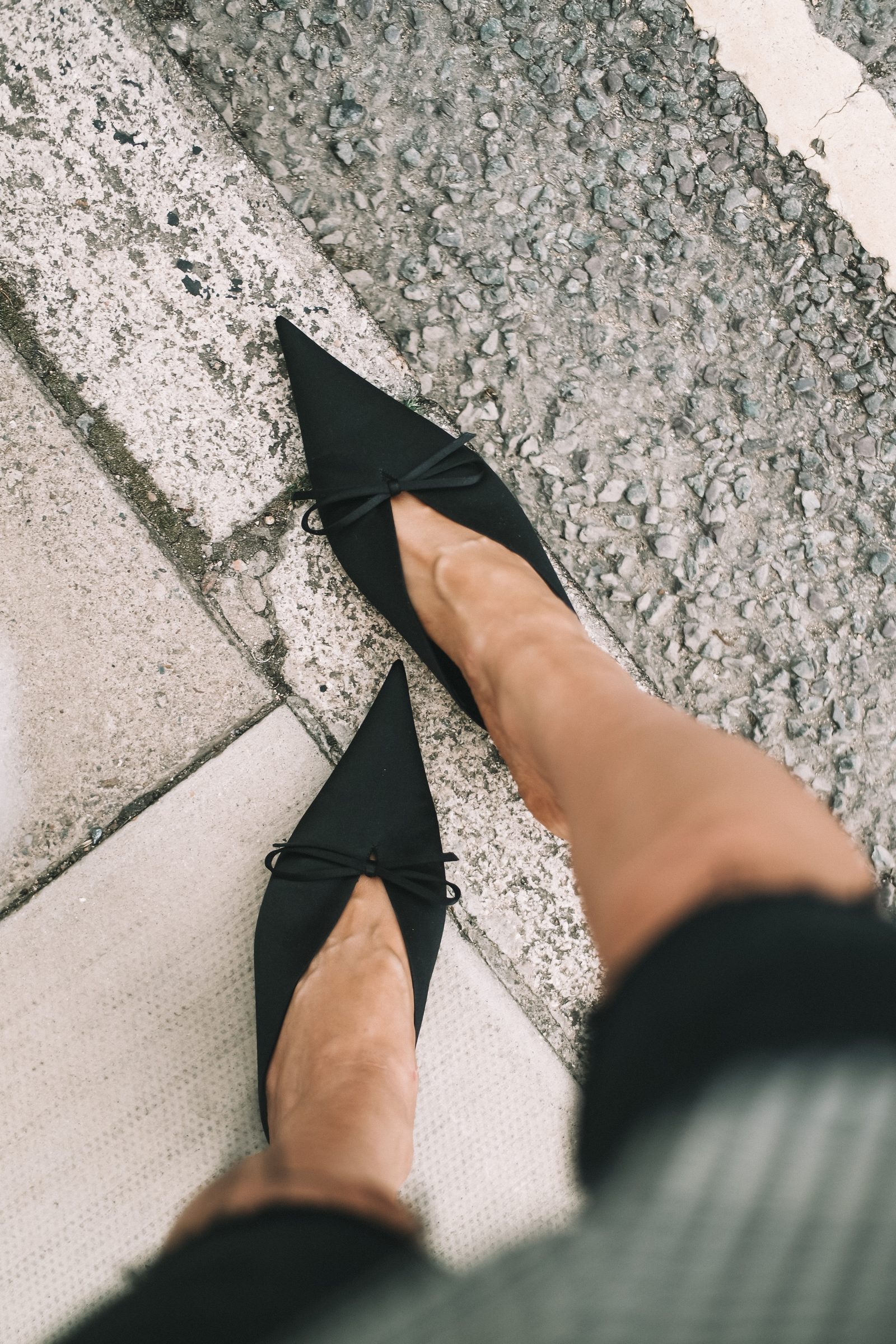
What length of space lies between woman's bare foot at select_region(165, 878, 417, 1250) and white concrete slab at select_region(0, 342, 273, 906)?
17.0 inches

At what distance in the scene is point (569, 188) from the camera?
1.50 metres

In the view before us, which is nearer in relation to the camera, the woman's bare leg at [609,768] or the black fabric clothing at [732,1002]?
the black fabric clothing at [732,1002]

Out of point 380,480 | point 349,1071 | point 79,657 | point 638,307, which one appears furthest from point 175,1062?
point 638,307

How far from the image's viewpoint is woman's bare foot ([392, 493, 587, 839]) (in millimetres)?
1264

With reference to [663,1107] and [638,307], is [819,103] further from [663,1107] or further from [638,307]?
[663,1107]

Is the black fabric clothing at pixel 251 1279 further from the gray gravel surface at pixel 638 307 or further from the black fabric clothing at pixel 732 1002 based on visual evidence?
the gray gravel surface at pixel 638 307

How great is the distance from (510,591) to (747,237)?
0.87m

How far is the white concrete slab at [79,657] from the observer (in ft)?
4.50

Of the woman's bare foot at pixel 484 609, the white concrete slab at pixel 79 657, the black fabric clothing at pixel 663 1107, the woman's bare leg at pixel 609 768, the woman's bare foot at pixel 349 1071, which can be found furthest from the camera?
the white concrete slab at pixel 79 657

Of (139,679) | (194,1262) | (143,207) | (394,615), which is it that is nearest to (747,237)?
(394,615)

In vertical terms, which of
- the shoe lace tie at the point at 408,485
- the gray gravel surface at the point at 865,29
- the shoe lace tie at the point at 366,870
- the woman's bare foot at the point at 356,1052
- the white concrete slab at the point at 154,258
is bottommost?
the woman's bare foot at the point at 356,1052

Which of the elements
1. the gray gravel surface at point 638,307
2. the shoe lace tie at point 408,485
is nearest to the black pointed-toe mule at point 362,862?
the shoe lace tie at point 408,485

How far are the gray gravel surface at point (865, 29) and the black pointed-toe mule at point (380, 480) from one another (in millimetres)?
1100

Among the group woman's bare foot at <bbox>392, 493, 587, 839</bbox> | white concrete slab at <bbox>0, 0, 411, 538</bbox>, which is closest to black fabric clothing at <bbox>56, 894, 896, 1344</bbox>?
woman's bare foot at <bbox>392, 493, 587, 839</bbox>
